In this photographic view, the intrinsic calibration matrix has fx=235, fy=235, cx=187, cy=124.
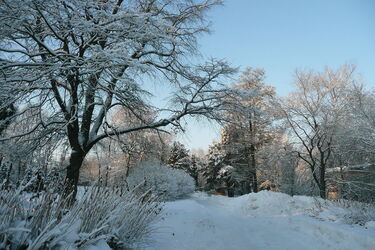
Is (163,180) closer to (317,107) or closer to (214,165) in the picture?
(317,107)

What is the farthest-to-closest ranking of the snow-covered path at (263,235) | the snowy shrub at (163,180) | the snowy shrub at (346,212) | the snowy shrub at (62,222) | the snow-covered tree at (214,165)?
the snow-covered tree at (214,165)
the snowy shrub at (163,180)
the snowy shrub at (346,212)
the snow-covered path at (263,235)
the snowy shrub at (62,222)

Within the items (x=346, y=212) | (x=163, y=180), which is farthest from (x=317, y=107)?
(x=163, y=180)

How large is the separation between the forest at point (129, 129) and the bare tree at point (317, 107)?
0.27ft

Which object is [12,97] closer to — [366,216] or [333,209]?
[366,216]

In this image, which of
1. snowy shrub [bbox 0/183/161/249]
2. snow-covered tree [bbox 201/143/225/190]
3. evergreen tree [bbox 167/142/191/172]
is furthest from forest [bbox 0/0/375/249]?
evergreen tree [bbox 167/142/191/172]

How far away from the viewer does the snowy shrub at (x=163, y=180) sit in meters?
15.1

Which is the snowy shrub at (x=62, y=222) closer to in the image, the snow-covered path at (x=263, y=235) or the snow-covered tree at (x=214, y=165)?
the snow-covered path at (x=263, y=235)

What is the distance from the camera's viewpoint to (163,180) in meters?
15.6

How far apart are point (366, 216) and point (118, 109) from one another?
32.7 ft

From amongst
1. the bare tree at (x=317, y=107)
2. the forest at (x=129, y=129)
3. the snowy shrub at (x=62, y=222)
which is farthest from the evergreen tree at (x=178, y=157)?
the snowy shrub at (x=62, y=222)

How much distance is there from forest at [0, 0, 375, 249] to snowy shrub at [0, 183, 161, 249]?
2 cm

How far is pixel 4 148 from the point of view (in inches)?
278

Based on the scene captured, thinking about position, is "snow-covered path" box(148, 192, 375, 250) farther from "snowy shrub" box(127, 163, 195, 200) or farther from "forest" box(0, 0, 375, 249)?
"snowy shrub" box(127, 163, 195, 200)

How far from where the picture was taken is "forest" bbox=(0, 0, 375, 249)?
10.5 ft
